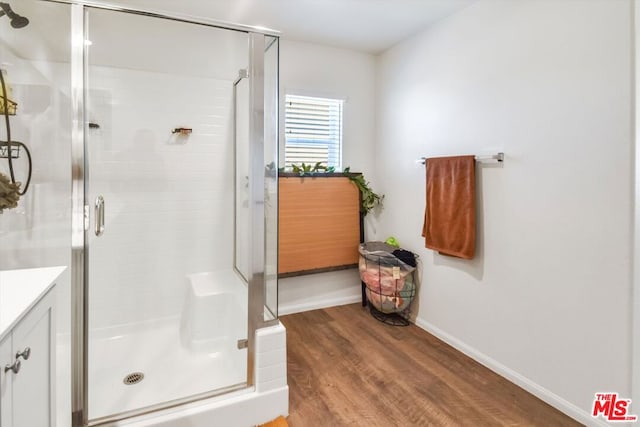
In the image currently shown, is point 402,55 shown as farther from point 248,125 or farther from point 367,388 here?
point 367,388

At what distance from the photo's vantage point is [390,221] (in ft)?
10.4

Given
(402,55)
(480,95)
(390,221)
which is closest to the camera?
(480,95)

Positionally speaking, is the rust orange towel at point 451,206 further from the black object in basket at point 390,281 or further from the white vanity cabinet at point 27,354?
the white vanity cabinet at point 27,354

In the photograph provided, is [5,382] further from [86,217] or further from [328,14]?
[328,14]

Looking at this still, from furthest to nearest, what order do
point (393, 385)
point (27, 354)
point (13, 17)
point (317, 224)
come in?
point (317, 224) → point (393, 385) → point (13, 17) → point (27, 354)

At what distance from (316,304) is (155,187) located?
5.71 ft

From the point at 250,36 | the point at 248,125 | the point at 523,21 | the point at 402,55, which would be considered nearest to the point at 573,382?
the point at 523,21

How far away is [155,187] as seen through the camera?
2508mm

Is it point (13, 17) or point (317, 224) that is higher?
point (13, 17)

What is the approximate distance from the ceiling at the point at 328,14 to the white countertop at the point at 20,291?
1798 mm

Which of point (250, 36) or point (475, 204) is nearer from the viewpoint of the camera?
point (250, 36)

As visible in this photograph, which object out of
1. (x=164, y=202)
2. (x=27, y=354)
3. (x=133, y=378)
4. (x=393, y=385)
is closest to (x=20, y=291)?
(x=27, y=354)

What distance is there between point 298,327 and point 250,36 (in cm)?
215

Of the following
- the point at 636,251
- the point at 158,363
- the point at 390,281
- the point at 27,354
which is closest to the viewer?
the point at 27,354
